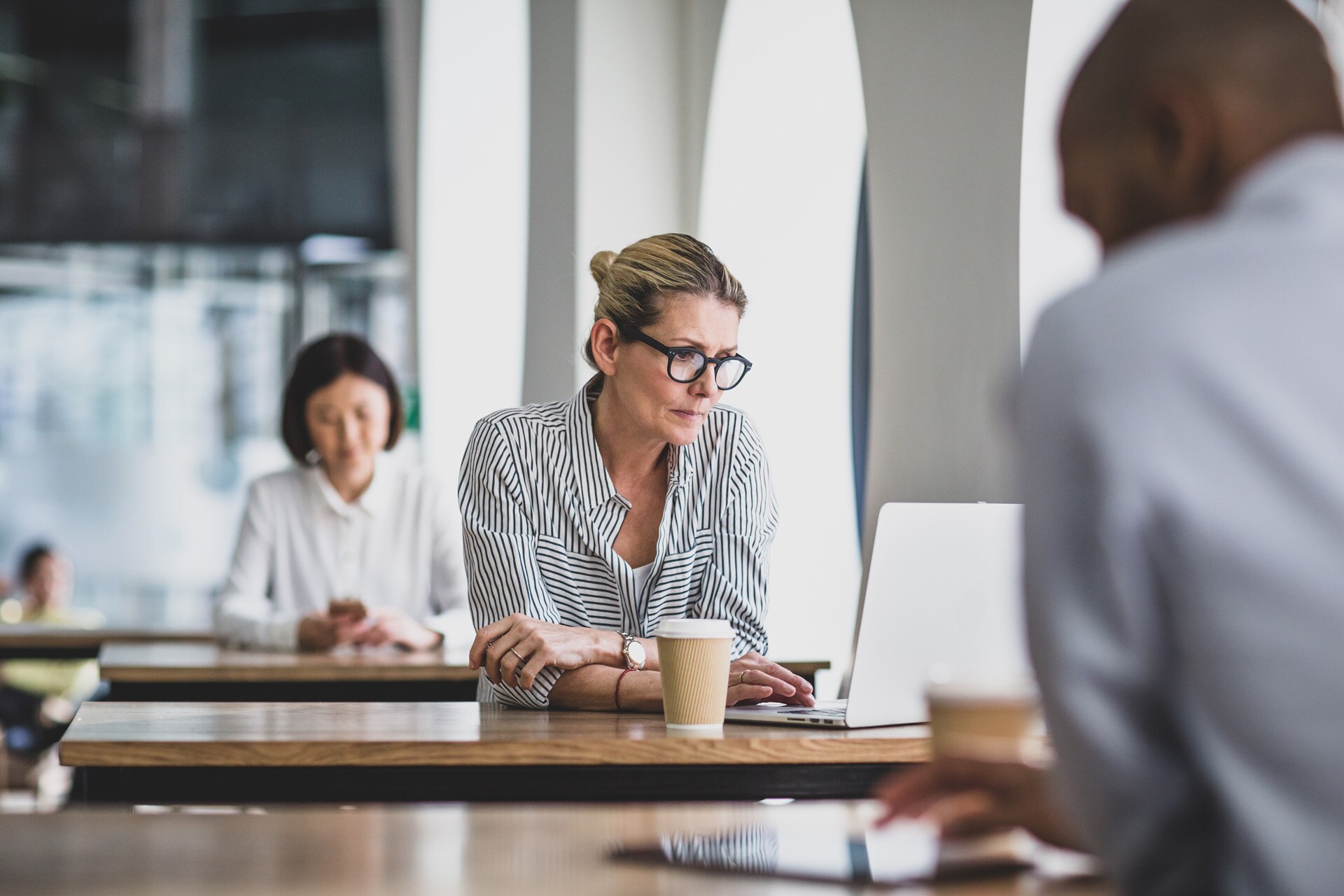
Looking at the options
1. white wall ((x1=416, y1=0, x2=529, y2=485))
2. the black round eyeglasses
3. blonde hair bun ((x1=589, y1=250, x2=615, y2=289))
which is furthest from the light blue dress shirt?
white wall ((x1=416, y1=0, x2=529, y2=485))

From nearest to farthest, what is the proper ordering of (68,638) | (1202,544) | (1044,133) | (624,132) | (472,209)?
(1202,544), (1044,133), (68,638), (624,132), (472,209)

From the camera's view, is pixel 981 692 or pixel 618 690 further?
pixel 618 690

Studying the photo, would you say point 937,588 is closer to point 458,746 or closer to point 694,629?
point 694,629

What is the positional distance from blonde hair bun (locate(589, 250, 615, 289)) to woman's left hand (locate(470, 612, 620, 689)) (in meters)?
0.69

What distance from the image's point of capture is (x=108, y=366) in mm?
9734

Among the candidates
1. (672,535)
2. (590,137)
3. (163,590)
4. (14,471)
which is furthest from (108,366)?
(672,535)

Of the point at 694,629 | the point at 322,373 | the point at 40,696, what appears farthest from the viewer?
Result: the point at 40,696

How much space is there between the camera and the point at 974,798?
2.82 ft

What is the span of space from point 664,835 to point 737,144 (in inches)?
145

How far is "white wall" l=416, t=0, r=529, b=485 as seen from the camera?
5.57 m

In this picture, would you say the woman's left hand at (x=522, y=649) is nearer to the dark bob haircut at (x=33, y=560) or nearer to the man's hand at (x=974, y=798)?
the man's hand at (x=974, y=798)

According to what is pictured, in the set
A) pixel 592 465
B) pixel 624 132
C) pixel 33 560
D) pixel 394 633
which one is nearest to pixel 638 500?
pixel 592 465

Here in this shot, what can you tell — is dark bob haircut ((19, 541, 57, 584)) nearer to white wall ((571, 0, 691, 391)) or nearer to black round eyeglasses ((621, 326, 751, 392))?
white wall ((571, 0, 691, 391))

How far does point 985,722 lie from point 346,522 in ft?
10.0
